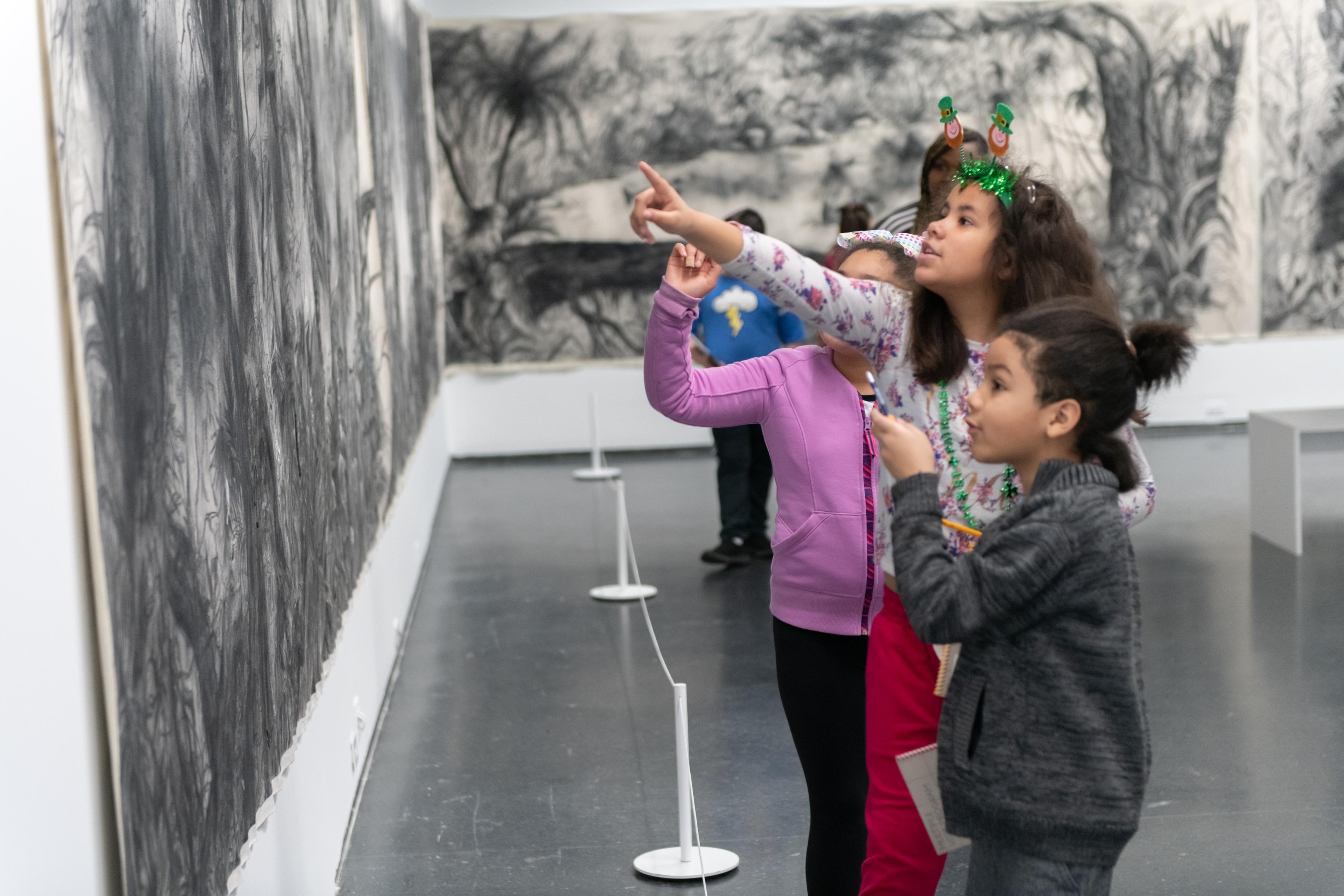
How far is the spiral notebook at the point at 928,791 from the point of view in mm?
2215

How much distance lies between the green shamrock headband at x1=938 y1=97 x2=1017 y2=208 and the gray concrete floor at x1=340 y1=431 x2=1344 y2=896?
2.11 metres

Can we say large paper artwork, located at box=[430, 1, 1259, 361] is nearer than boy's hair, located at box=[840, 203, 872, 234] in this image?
No

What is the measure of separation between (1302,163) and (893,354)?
1185 cm

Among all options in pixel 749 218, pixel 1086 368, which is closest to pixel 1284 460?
pixel 749 218

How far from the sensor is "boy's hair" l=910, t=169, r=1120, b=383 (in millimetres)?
2340

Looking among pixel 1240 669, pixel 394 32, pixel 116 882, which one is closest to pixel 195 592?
pixel 116 882

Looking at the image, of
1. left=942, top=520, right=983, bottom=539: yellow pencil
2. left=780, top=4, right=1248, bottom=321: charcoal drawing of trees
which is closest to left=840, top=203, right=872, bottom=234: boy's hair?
left=942, top=520, right=983, bottom=539: yellow pencil

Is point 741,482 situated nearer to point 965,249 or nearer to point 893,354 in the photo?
point 893,354

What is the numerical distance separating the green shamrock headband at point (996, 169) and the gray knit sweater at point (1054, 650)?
0.61 metres

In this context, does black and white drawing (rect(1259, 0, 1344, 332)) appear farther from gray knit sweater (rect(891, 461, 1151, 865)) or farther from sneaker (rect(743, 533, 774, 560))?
gray knit sweater (rect(891, 461, 1151, 865))

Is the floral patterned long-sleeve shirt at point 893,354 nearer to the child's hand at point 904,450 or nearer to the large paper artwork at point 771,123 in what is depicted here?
the child's hand at point 904,450

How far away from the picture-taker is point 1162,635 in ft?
20.3

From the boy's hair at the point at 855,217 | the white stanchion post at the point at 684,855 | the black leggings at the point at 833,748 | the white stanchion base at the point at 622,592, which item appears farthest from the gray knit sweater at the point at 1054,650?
the white stanchion base at the point at 622,592

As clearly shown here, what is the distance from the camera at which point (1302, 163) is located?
501 inches
